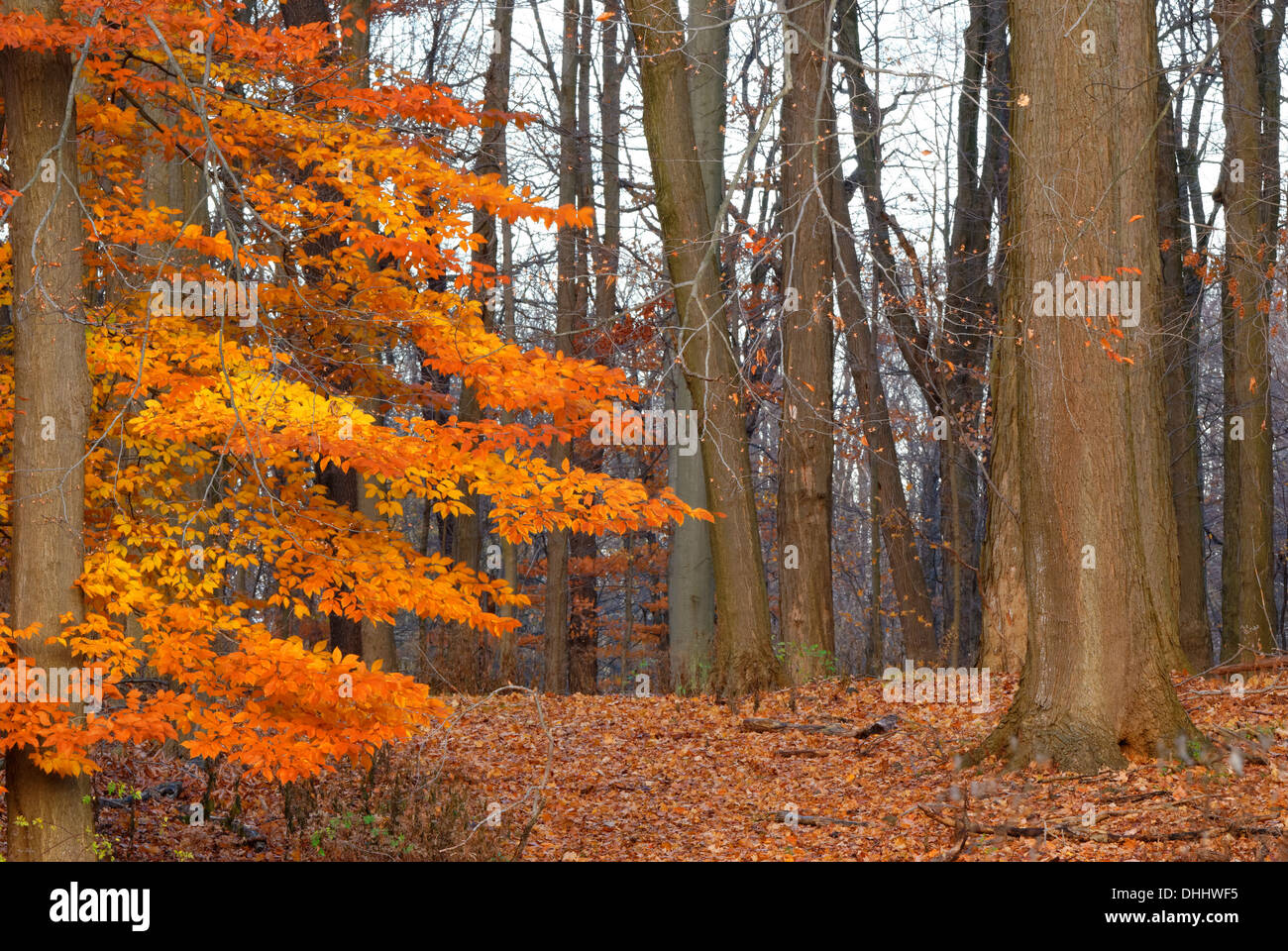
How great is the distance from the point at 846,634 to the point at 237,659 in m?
32.1

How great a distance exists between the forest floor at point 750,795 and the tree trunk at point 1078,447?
0.37 m

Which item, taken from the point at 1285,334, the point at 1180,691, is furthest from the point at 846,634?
the point at 1180,691

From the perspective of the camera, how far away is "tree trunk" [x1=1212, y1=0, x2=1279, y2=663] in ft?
41.8

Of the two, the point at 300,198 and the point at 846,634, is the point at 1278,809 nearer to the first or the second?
the point at 300,198

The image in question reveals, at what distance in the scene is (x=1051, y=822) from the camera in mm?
6684

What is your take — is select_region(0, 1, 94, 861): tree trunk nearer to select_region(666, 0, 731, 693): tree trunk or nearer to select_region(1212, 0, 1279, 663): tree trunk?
select_region(666, 0, 731, 693): tree trunk

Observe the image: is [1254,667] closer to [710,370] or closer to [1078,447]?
[1078,447]

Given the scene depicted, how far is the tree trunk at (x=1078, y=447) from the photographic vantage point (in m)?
7.42

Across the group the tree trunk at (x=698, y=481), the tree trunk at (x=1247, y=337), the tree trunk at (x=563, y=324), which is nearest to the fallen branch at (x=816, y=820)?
the tree trunk at (x=698, y=481)

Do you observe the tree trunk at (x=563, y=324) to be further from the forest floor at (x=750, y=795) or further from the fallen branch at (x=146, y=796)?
the fallen branch at (x=146, y=796)

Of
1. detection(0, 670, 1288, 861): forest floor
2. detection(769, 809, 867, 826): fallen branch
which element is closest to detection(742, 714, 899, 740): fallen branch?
detection(0, 670, 1288, 861): forest floor

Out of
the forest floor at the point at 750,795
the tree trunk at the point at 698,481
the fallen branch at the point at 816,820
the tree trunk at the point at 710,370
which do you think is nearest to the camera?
the forest floor at the point at 750,795

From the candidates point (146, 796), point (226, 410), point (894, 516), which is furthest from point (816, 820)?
point (894, 516)

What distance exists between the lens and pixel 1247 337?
13148 mm
